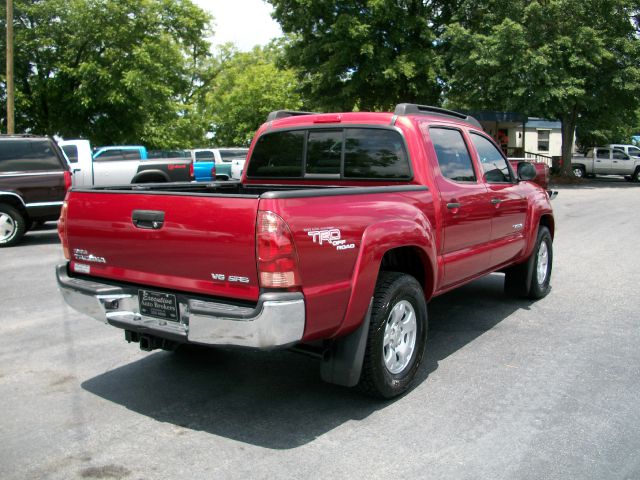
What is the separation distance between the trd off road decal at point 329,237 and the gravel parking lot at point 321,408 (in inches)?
44.3

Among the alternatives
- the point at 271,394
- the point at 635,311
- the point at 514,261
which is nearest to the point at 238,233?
the point at 271,394

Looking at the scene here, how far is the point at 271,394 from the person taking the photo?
4414mm

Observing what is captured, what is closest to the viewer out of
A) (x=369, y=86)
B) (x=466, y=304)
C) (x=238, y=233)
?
(x=238, y=233)

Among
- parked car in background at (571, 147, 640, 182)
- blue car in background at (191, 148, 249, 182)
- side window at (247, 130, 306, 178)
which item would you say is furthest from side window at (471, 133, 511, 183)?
parked car in background at (571, 147, 640, 182)

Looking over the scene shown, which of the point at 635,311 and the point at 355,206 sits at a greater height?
the point at 355,206

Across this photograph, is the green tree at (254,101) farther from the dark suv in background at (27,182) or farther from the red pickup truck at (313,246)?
the red pickup truck at (313,246)

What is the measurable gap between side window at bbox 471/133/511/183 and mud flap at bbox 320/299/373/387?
8.18 ft

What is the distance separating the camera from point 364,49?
93.6ft

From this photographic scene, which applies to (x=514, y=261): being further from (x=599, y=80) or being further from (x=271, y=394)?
(x=599, y=80)

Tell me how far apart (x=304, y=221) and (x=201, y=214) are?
0.59 m

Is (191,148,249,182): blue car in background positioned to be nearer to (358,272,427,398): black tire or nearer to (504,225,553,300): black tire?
(504,225,553,300): black tire

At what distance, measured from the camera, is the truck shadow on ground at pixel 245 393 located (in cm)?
388

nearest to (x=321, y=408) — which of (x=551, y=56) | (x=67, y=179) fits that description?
(x=67, y=179)

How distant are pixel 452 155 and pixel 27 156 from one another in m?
9.04
